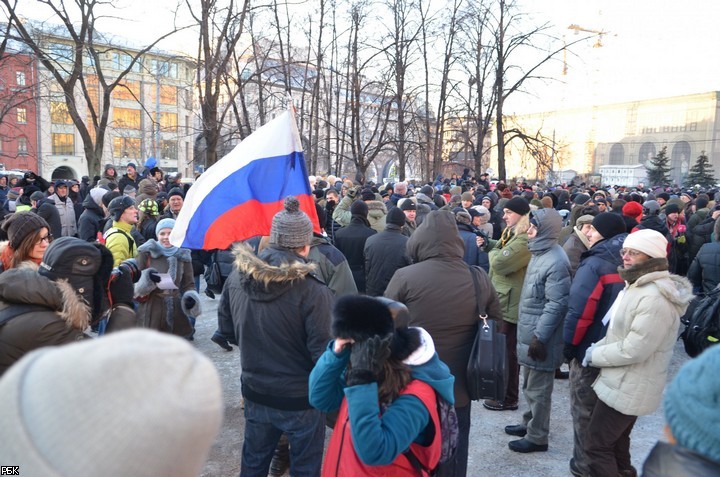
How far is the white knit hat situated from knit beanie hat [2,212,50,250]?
278 cm

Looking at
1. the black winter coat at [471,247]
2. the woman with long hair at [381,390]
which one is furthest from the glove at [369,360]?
the black winter coat at [471,247]

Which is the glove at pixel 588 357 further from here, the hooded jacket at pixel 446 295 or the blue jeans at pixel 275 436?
the blue jeans at pixel 275 436

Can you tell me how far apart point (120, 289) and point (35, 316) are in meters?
0.81

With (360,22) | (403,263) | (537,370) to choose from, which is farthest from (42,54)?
(537,370)

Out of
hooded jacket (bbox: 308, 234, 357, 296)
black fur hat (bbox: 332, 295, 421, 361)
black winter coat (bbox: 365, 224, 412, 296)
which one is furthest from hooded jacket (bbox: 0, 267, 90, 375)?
black winter coat (bbox: 365, 224, 412, 296)

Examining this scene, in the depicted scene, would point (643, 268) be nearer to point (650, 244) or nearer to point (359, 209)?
point (650, 244)

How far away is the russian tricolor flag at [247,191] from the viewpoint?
463 centimetres

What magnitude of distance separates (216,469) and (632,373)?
318cm

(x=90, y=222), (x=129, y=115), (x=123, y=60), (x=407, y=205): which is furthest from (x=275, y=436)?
(x=129, y=115)

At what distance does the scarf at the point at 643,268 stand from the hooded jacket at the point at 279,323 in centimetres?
199

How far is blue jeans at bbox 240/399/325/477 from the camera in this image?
3223 millimetres

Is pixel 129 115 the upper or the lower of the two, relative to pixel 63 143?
upper

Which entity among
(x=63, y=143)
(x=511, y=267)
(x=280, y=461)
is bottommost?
(x=280, y=461)

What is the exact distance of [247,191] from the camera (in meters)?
4.73
